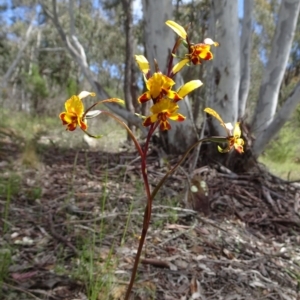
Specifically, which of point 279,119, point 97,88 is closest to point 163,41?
point 279,119

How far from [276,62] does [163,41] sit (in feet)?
4.00

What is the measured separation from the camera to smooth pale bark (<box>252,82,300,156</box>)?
2.85 metres

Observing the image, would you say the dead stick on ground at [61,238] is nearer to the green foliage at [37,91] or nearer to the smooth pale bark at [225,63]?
the smooth pale bark at [225,63]

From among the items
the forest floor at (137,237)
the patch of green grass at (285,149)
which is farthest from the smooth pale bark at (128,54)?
the forest floor at (137,237)

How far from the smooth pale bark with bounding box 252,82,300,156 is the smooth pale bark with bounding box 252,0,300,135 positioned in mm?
219

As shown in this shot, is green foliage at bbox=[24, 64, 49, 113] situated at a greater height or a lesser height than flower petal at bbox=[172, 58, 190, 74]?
lesser

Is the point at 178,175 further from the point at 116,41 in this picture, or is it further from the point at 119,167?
the point at 116,41

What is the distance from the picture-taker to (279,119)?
2.95 metres

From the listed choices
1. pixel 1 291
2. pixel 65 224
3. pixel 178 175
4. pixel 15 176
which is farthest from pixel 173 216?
pixel 15 176

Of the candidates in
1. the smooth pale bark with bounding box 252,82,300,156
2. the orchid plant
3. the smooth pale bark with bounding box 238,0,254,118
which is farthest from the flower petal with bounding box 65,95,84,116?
the smooth pale bark with bounding box 238,0,254,118

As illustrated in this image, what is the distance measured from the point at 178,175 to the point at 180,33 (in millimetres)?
2024

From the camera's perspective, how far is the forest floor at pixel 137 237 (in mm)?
1390

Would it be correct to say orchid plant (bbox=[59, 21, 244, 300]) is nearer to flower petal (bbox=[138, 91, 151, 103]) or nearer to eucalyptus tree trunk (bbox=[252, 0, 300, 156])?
flower petal (bbox=[138, 91, 151, 103])

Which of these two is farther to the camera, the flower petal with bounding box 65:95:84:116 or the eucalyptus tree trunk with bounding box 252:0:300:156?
the eucalyptus tree trunk with bounding box 252:0:300:156
